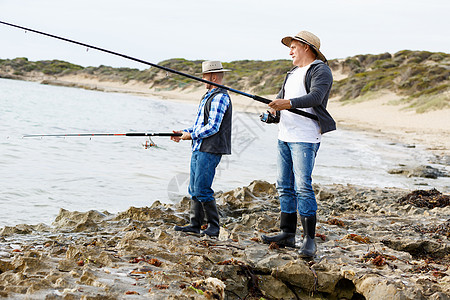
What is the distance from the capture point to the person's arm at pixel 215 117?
4.09 m

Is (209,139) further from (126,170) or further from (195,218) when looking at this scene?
(126,170)

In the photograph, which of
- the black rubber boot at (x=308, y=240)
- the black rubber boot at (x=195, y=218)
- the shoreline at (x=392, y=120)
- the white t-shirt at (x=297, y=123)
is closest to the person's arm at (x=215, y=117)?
the white t-shirt at (x=297, y=123)

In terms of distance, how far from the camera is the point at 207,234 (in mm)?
4324

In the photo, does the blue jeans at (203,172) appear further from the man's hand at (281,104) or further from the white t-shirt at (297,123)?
the man's hand at (281,104)

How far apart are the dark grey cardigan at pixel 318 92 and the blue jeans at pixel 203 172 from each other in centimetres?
104

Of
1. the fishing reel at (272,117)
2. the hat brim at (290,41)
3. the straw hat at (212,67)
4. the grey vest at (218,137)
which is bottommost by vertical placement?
the grey vest at (218,137)

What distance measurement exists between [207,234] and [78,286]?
180 cm

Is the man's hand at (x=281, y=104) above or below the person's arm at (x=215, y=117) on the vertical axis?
above

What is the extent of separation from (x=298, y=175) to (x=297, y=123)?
42 centimetres

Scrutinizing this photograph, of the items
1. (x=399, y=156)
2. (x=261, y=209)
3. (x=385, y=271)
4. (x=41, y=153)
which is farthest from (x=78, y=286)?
(x=399, y=156)

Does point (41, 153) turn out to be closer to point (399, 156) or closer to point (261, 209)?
point (261, 209)

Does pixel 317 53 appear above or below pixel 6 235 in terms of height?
above

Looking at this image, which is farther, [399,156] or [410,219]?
[399,156]

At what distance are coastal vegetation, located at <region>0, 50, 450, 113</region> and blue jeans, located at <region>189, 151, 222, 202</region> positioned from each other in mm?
2892
